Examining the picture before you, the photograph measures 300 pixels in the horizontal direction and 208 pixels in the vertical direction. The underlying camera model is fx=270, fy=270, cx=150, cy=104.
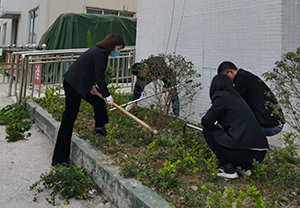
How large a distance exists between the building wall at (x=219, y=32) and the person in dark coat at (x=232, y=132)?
1.55 metres

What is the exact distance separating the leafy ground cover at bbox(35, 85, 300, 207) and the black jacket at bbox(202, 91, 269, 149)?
27 centimetres

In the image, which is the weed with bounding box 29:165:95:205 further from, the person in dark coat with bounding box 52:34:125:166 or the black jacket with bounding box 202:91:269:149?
the black jacket with bounding box 202:91:269:149

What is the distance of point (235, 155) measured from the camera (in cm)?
270

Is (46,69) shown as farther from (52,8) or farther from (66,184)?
(66,184)

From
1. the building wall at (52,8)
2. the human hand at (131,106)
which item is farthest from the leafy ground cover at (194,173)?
the building wall at (52,8)

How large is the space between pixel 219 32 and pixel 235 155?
267 cm

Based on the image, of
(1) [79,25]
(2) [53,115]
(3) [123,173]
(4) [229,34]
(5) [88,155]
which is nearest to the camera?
(3) [123,173]

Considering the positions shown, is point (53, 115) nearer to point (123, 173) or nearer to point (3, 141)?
point (3, 141)

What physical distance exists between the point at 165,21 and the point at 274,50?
8.68 ft

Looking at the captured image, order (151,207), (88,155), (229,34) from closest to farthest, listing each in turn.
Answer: (151,207), (88,155), (229,34)

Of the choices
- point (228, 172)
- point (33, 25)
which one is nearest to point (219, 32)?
point (228, 172)

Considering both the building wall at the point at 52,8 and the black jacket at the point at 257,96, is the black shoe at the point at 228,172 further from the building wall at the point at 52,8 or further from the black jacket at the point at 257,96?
the building wall at the point at 52,8

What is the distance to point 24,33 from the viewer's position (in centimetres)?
1426

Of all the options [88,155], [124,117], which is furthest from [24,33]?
[88,155]
